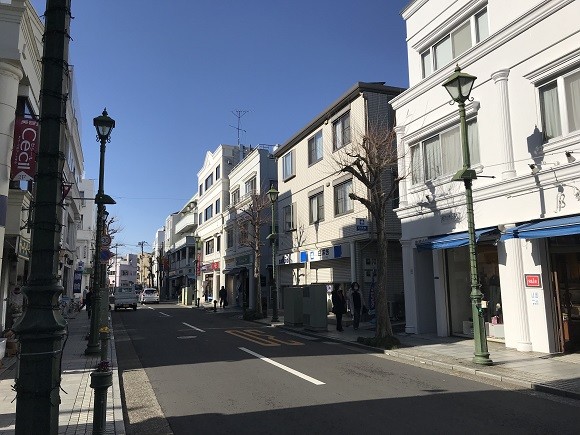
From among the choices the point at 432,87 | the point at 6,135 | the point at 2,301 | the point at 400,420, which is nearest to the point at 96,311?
the point at 2,301

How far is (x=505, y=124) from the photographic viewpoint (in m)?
13.0

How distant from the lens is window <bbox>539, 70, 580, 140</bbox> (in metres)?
11.4

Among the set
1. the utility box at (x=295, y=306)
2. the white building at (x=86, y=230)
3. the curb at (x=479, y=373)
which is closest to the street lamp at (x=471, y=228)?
the curb at (x=479, y=373)

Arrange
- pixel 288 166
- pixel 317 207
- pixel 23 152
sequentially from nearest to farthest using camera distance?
pixel 23 152, pixel 317 207, pixel 288 166

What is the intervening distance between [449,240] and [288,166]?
17765 millimetres

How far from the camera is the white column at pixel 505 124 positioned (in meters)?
12.8

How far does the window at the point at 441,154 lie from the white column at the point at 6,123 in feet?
43.3

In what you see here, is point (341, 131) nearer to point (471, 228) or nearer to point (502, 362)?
point (471, 228)

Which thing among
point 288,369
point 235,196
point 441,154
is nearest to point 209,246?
point 235,196

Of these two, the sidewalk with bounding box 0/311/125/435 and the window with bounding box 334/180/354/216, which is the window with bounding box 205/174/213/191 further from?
the sidewalk with bounding box 0/311/125/435

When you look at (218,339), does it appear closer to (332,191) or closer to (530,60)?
(332,191)

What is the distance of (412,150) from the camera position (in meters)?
17.5

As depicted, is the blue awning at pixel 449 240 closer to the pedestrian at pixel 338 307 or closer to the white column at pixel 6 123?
the pedestrian at pixel 338 307

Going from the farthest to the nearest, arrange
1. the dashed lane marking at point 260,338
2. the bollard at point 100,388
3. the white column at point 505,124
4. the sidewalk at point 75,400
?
the dashed lane marking at point 260,338
the white column at point 505,124
the sidewalk at point 75,400
the bollard at point 100,388
